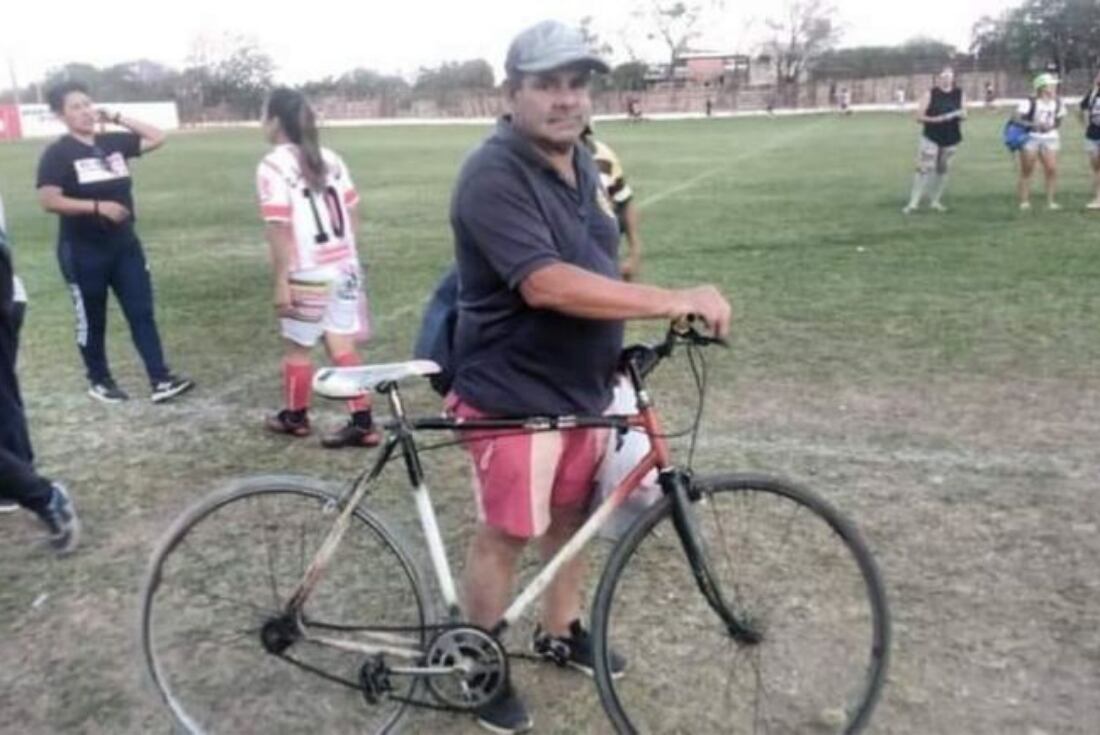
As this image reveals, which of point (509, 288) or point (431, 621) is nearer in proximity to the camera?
point (509, 288)

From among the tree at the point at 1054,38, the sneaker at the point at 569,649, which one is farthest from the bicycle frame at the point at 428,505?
the tree at the point at 1054,38

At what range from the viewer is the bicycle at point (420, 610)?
284cm

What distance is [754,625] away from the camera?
3.04m

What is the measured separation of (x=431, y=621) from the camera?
2971 mm

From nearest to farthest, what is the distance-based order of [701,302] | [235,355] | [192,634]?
1. [701,302]
2. [192,634]
3. [235,355]

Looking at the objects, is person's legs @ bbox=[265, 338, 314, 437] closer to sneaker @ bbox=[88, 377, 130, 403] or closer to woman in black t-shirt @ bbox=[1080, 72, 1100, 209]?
sneaker @ bbox=[88, 377, 130, 403]

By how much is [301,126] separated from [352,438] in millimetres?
1499

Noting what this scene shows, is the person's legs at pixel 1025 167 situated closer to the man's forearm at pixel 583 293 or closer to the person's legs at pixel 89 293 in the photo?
the person's legs at pixel 89 293

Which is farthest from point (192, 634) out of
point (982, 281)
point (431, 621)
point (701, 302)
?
point (982, 281)

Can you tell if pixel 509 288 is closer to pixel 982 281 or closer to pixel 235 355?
pixel 235 355

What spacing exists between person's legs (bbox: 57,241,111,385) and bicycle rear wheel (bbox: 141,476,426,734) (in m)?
3.54

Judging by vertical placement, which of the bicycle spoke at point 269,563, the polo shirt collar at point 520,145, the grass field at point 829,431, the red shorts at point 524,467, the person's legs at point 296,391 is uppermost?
the polo shirt collar at point 520,145

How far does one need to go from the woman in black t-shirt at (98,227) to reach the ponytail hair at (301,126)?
53.6 inches

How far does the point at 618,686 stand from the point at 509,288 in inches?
51.3
